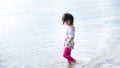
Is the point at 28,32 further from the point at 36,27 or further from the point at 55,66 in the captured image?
the point at 55,66

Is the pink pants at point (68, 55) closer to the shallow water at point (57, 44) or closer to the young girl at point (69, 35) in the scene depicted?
the young girl at point (69, 35)

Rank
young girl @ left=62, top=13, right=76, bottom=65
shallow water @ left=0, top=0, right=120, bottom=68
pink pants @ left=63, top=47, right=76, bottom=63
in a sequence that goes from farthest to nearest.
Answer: shallow water @ left=0, top=0, right=120, bottom=68, pink pants @ left=63, top=47, right=76, bottom=63, young girl @ left=62, top=13, right=76, bottom=65

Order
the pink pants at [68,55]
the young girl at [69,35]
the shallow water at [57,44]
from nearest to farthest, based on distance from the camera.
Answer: the young girl at [69,35] → the pink pants at [68,55] → the shallow water at [57,44]

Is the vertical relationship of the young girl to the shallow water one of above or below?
above

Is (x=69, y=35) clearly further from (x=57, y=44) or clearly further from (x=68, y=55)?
(x=57, y=44)

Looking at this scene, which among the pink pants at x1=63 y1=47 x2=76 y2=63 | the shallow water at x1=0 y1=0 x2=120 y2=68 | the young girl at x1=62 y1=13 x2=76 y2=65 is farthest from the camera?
the shallow water at x1=0 y1=0 x2=120 y2=68

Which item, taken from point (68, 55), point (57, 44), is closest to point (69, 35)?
point (68, 55)

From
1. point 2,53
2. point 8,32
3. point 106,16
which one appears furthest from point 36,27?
point 2,53

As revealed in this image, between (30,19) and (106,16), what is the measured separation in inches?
180

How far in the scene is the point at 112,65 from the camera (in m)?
9.38

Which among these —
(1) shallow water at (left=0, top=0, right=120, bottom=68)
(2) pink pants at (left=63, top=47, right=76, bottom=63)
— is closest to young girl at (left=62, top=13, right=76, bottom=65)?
(2) pink pants at (left=63, top=47, right=76, bottom=63)

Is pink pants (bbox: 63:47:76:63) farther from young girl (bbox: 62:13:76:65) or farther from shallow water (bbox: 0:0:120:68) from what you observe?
shallow water (bbox: 0:0:120:68)

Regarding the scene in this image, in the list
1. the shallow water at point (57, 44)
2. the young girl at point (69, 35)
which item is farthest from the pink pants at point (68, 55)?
the shallow water at point (57, 44)

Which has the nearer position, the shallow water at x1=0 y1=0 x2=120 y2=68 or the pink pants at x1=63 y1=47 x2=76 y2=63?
the pink pants at x1=63 y1=47 x2=76 y2=63
